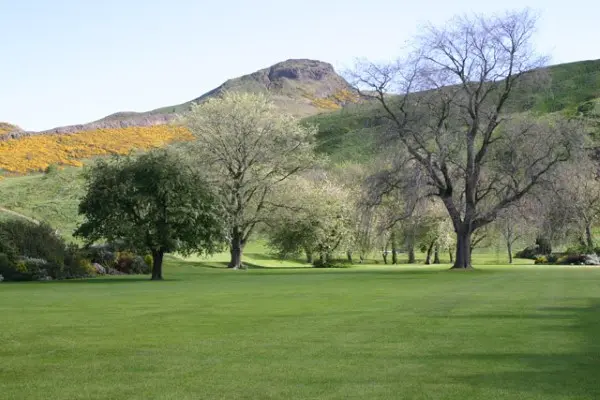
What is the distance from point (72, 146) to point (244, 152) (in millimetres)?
76915

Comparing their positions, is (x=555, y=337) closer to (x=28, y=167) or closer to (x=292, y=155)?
(x=292, y=155)

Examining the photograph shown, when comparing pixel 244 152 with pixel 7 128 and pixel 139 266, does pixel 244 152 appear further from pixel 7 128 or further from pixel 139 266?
pixel 7 128

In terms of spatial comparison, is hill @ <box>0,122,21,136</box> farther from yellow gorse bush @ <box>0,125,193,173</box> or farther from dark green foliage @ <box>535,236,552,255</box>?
dark green foliage @ <box>535,236,552,255</box>

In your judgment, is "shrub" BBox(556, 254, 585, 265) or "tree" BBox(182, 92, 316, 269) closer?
"tree" BBox(182, 92, 316, 269)

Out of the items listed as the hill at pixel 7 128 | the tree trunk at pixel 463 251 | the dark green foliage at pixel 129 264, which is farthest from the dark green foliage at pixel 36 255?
the hill at pixel 7 128

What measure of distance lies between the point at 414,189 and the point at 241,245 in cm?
1817

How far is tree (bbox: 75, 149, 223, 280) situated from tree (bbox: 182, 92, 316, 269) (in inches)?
665

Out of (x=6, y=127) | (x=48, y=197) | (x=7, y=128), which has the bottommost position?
(x=48, y=197)

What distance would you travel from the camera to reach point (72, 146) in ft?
424

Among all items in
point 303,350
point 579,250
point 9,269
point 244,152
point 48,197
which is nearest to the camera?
point 303,350

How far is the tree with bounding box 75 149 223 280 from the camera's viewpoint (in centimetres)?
3878

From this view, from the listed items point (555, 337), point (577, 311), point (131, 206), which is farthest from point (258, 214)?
point (555, 337)

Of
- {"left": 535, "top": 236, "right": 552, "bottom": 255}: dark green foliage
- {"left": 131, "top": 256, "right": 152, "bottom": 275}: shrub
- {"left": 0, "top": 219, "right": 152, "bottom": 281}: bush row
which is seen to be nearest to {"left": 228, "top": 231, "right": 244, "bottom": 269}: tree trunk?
{"left": 131, "top": 256, "right": 152, "bottom": 275}: shrub

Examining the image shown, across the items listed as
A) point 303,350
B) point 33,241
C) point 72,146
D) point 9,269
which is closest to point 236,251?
point 33,241
